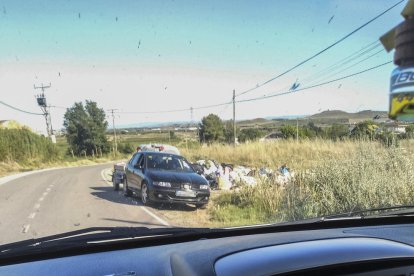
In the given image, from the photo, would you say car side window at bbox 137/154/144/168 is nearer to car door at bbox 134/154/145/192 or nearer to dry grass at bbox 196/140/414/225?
car door at bbox 134/154/145/192

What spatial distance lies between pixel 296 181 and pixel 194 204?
352 centimetres

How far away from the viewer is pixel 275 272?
1929 mm

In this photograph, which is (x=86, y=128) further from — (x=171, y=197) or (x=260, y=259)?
(x=260, y=259)

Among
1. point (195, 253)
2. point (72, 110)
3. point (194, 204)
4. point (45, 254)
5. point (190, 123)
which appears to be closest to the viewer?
point (195, 253)

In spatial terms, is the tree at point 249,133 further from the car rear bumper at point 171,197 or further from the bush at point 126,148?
the car rear bumper at point 171,197

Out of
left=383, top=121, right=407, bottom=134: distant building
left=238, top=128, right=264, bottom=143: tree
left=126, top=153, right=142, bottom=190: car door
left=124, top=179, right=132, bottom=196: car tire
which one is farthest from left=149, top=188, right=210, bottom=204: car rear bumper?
left=238, top=128, right=264, bottom=143: tree

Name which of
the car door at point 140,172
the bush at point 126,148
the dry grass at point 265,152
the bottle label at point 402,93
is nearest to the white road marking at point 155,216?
the car door at point 140,172

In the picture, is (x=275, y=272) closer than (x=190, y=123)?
Yes

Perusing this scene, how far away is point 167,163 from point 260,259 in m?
13.1

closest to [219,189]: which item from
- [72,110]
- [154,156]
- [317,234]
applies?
[154,156]

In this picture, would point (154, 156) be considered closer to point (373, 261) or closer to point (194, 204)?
point (194, 204)

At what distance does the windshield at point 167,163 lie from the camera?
14815 millimetres

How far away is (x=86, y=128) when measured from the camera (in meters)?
72.4

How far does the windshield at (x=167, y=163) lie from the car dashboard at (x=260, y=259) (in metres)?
11.9
